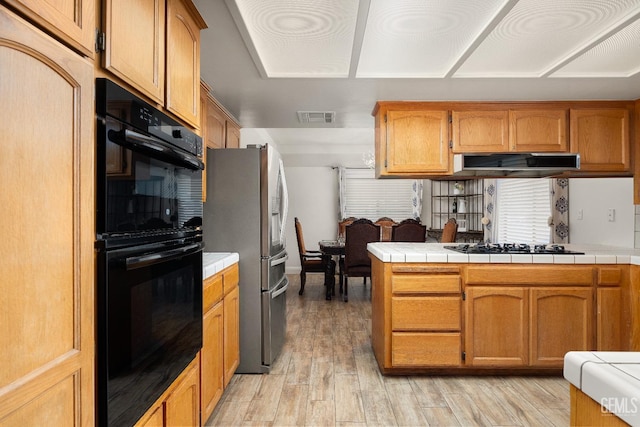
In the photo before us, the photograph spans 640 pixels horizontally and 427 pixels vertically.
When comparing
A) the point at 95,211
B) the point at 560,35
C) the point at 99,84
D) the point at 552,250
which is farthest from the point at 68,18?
the point at 552,250

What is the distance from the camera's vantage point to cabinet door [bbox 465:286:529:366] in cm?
268

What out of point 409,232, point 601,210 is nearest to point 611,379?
point 601,210

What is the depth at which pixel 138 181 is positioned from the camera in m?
1.13

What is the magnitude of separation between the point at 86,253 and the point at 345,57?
182 cm

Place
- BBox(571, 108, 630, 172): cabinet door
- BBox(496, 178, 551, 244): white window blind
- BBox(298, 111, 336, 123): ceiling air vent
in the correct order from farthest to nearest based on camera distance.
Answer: BBox(496, 178, 551, 244): white window blind, BBox(298, 111, 336, 123): ceiling air vent, BBox(571, 108, 630, 172): cabinet door

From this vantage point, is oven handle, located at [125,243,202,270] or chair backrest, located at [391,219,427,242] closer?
oven handle, located at [125,243,202,270]

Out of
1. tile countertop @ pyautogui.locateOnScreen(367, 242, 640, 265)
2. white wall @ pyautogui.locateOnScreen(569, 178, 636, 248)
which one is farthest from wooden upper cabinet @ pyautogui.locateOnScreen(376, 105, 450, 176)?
white wall @ pyautogui.locateOnScreen(569, 178, 636, 248)

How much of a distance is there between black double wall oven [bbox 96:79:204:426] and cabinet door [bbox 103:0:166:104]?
0.09m

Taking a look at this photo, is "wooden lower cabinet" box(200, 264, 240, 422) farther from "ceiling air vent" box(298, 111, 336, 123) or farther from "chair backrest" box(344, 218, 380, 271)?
"chair backrest" box(344, 218, 380, 271)

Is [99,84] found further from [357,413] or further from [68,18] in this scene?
[357,413]

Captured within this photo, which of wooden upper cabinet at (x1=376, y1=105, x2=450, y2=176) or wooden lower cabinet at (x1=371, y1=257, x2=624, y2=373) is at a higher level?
wooden upper cabinet at (x1=376, y1=105, x2=450, y2=176)

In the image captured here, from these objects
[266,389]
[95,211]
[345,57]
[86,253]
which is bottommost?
[266,389]

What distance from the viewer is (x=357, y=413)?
2207 millimetres

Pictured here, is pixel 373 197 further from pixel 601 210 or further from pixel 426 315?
pixel 426 315
